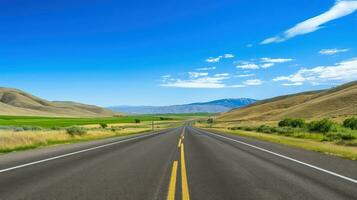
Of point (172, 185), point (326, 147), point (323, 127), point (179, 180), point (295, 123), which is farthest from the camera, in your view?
point (295, 123)

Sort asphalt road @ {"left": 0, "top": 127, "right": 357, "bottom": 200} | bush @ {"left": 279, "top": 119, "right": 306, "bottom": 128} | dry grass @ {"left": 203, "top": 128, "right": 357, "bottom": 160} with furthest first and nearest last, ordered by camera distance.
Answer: bush @ {"left": 279, "top": 119, "right": 306, "bottom": 128}, dry grass @ {"left": 203, "top": 128, "right": 357, "bottom": 160}, asphalt road @ {"left": 0, "top": 127, "right": 357, "bottom": 200}

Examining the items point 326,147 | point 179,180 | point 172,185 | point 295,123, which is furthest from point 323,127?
point 172,185

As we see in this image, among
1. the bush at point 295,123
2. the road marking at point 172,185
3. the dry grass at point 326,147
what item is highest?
the bush at point 295,123

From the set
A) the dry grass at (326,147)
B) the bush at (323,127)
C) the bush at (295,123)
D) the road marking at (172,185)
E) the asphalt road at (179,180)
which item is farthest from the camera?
the bush at (295,123)

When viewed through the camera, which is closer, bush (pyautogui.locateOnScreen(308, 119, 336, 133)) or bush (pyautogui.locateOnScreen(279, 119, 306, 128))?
bush (pyautogui.locateOnScreen(308, 119, 336, 133))

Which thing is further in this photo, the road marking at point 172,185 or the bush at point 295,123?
the bush at point 295,123

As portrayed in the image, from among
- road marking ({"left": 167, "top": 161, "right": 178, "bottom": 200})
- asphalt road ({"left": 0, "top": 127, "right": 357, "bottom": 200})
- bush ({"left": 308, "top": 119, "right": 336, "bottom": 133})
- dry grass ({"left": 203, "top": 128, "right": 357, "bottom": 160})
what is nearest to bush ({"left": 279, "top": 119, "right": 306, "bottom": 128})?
bush ({"left": 308, "top": 119, "right": 336, "bottom": 133})

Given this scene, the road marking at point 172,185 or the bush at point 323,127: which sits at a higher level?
the bush at point 323,127

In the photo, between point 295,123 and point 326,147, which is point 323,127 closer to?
point 295,123

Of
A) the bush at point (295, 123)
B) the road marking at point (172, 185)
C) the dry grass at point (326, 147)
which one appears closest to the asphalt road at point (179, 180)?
the road marking at point (172, 185)

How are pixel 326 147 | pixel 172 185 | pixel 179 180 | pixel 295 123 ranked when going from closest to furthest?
Answer: pixel 172 185
pixel 179 180
pixel 326 147
pixel 295 123

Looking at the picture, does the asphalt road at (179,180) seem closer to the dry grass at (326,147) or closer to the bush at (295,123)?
the dry grass at (326,147)

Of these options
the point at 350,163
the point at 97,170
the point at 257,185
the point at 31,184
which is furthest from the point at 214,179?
the point at 350,163

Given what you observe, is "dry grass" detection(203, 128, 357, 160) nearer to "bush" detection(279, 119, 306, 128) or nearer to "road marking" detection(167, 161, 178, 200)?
"road marking" detection(167, 161, 178, 200)
